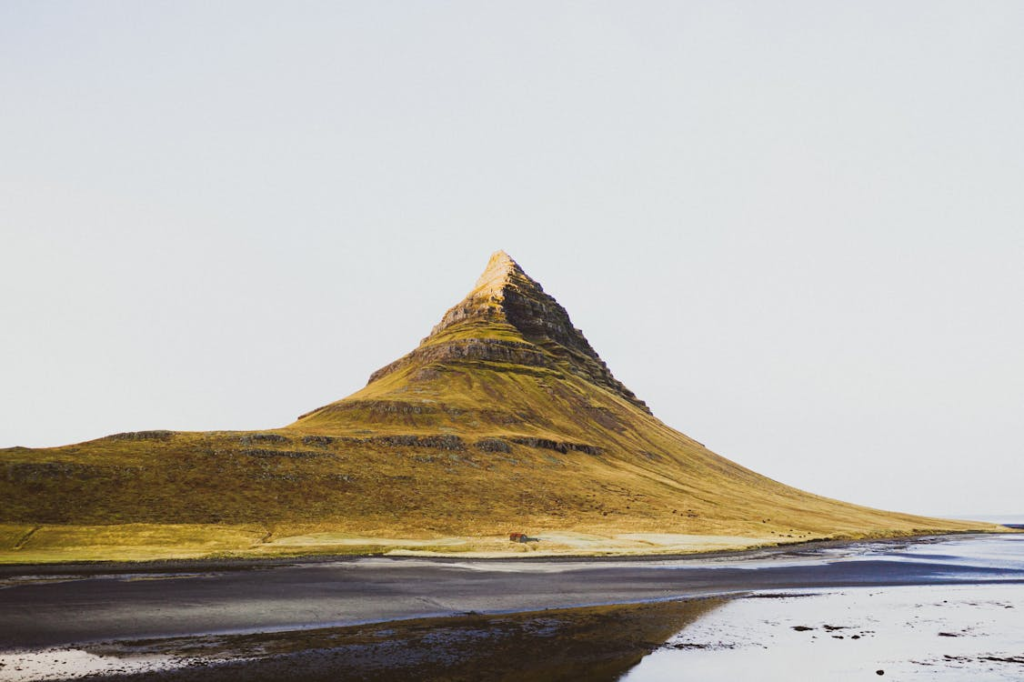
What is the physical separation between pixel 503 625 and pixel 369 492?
2913 inches

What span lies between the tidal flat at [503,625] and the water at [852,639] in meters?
→ 0.13

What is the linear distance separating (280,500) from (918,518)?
561 ft

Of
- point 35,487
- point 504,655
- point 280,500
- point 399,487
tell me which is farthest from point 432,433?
point 504,655

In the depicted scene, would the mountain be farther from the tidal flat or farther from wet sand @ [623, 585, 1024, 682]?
wet sand @ [623, 585, 1024, 682]

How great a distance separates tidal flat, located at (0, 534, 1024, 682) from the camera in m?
23.0

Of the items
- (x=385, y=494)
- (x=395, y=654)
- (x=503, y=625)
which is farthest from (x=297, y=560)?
(x=395, y=654)

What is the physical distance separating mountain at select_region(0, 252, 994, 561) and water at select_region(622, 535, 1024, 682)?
33388 mm

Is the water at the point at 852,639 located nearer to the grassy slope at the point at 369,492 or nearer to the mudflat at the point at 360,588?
the mudflat at the point at 360,588

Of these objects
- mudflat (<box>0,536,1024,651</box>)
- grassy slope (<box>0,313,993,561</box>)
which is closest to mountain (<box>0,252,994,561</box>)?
grassy slope (<box>0,313,993,561</box>)

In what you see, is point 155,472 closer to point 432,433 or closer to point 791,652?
point 432,433

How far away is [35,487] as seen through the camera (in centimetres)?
8306

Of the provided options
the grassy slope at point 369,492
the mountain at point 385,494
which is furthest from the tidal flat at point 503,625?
the grassy slope at point 369,492

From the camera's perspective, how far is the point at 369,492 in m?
100

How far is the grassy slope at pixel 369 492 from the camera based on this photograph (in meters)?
75.0
